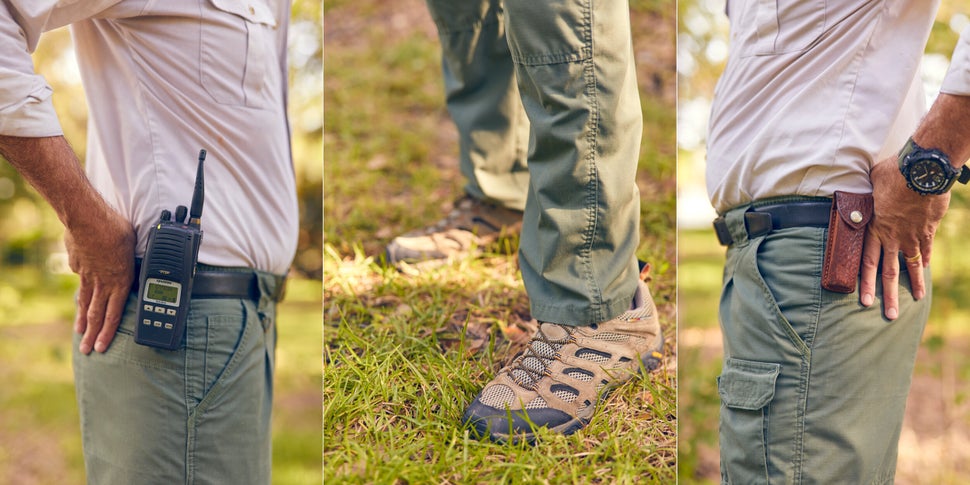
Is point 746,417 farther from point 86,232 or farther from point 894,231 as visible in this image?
point 86,232

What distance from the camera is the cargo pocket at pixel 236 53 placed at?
5.52ft

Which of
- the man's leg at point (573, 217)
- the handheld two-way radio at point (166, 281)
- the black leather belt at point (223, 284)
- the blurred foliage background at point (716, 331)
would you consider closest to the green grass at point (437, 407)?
the man's leg at point (573, 217)

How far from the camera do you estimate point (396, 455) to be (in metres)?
1.41

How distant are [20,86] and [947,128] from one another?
1.85m

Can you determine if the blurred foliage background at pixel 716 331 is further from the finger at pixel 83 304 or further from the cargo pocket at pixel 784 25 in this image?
the finger at pixel 83 304

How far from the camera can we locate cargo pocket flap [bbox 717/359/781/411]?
4.84ft

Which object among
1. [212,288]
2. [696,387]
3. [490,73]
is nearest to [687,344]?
[696,387]

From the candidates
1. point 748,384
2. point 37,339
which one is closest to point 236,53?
point 748,384

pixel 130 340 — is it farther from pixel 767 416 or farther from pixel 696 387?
pixel 696 387

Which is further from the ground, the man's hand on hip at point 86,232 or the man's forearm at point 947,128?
the man's forearm at point 947,128

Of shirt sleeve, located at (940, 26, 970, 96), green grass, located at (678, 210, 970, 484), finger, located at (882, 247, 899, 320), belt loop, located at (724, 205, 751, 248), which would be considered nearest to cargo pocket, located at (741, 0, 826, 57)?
shirt sleeve, located at (940, 26, 970, 96)

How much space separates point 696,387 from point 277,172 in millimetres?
4162

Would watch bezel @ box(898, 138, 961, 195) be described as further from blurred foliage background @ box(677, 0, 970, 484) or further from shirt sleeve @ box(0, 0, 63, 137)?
blurred foliage background @ box(677, 0, 970, 484)

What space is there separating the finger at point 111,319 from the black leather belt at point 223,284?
0.04m
